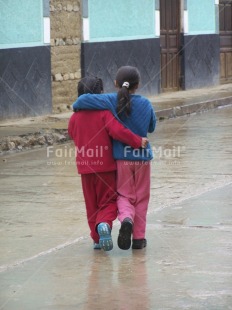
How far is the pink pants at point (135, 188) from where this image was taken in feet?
27.0

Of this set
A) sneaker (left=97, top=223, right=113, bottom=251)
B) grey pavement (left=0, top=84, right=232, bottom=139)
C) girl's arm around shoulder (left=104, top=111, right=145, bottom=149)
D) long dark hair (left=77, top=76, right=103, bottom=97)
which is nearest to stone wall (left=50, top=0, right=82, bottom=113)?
grey pavement (left=0, top=84, right=232, bottom=139)

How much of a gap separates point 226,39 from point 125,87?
18815 mm

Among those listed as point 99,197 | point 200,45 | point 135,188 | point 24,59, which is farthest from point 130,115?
point 200,45

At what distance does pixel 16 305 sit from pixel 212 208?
365 cm

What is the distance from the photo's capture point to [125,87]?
8.25m

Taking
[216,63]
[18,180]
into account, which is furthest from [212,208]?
[216,63]

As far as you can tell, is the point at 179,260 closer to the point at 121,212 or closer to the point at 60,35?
the point at 121,212

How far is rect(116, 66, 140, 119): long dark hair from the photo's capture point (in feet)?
26.9

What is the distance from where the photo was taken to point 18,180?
12086 millimetres

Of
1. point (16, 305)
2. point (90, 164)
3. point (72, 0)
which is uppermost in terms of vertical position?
point (72, 0)

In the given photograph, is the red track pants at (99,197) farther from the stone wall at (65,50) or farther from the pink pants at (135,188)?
the stone wall at (65,50)

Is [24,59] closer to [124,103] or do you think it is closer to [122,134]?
[124,103]

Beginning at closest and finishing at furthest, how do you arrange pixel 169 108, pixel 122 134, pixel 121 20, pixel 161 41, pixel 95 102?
pixel 122 134
pixel 95 102
pixel 169 108
pixel 121 20
pixel 161 41

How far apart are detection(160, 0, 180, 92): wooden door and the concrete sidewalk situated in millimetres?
349
